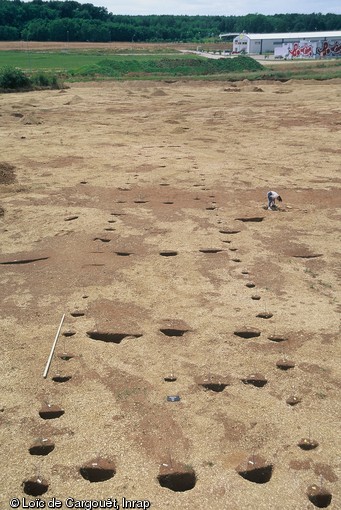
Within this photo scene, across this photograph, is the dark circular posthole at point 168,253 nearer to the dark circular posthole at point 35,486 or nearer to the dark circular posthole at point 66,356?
the dark circular posthole at point 66,356

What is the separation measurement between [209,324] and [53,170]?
10262 millimetres

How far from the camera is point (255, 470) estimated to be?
15.4 feet

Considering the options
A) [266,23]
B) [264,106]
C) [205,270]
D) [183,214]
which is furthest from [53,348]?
[266,23]

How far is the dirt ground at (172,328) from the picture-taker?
4703mm

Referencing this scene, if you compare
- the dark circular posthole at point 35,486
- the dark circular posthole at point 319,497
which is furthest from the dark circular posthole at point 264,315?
the dark circular posthole at point 35,486

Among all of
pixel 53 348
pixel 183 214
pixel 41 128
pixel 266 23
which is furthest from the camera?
pixel 266 23

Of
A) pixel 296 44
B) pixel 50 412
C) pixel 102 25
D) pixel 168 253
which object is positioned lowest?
pixel 50 412

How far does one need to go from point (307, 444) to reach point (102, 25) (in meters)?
111

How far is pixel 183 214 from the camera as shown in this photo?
11852 millimetres

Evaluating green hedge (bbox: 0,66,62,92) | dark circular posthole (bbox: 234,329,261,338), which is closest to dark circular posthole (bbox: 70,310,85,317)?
dark circular posthole (bbox: 234,329,261,338)

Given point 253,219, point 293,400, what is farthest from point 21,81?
point 293,400

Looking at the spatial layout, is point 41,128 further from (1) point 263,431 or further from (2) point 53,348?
(1) point 263,431

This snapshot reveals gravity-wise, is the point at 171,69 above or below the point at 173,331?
above

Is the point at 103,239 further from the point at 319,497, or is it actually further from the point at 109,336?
the point at 319,497
